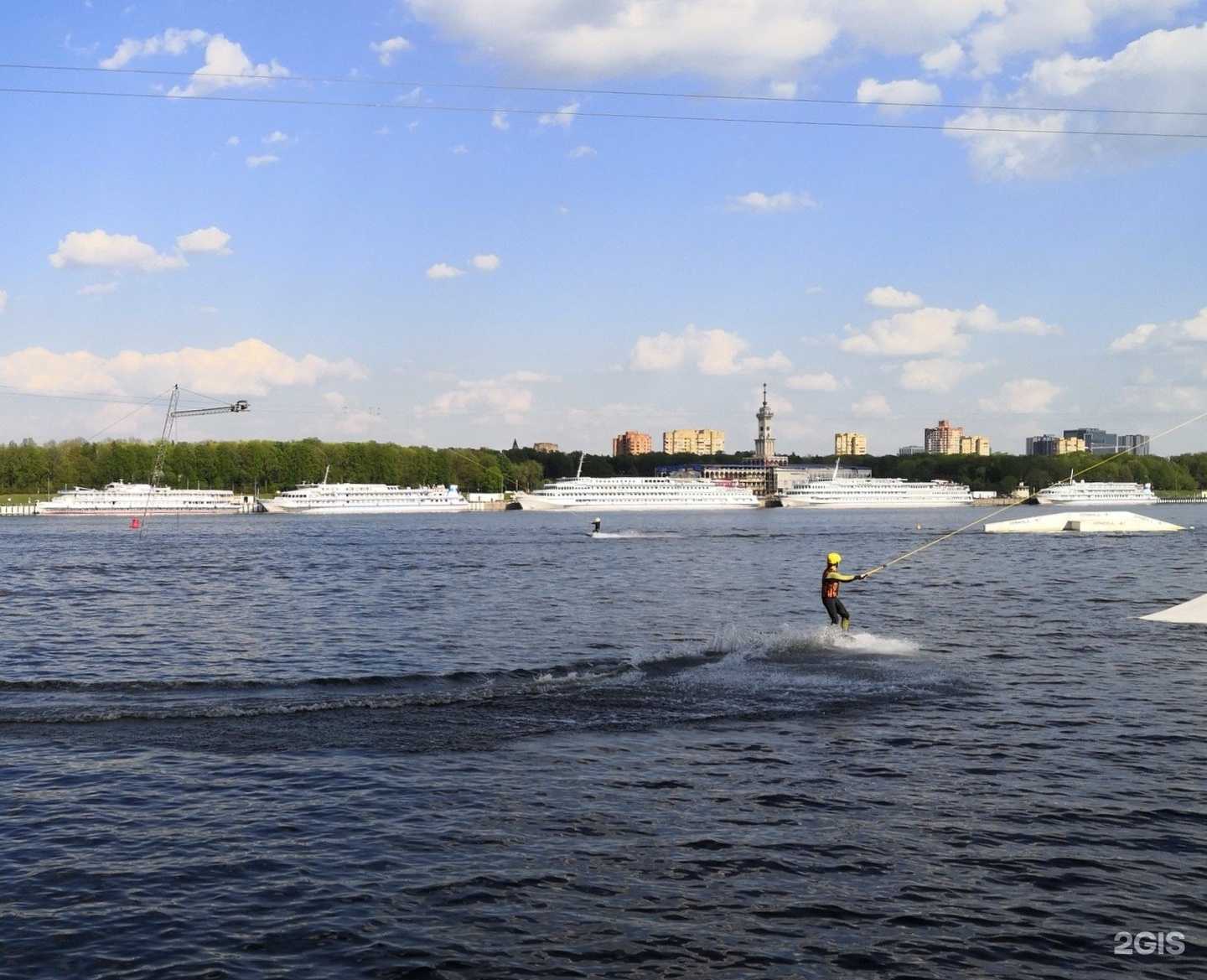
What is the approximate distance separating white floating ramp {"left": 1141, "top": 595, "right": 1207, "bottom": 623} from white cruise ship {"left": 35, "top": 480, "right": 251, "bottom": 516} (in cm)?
16877

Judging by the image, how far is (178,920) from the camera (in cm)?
1050

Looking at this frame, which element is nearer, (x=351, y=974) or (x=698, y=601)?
(x=351, y=974)

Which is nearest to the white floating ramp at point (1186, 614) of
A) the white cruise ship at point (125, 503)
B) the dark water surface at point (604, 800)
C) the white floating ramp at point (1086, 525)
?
the dark water surface at point (604, 800)

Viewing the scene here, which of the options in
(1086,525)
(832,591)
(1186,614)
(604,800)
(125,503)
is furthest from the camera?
(125,503)

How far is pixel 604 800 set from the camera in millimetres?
14242

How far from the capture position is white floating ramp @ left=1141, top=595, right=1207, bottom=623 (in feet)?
108

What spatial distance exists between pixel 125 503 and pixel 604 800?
189937 mm

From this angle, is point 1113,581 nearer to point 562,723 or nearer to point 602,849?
point 562,723

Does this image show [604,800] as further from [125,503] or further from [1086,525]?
[125,503]

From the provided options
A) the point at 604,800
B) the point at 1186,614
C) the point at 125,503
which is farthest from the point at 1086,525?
the point at 125,503

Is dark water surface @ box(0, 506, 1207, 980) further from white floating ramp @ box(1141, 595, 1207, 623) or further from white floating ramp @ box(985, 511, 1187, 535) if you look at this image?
white floating ramp @ box(985, 511, 1187, 535)

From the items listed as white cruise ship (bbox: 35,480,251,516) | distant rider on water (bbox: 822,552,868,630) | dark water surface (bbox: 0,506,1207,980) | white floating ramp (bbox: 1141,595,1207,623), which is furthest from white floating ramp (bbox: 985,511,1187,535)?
white cruise ship (bbox: 35,480,251,516)

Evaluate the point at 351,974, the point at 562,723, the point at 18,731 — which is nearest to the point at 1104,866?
the point at 351,974

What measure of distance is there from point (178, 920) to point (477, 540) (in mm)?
91361
